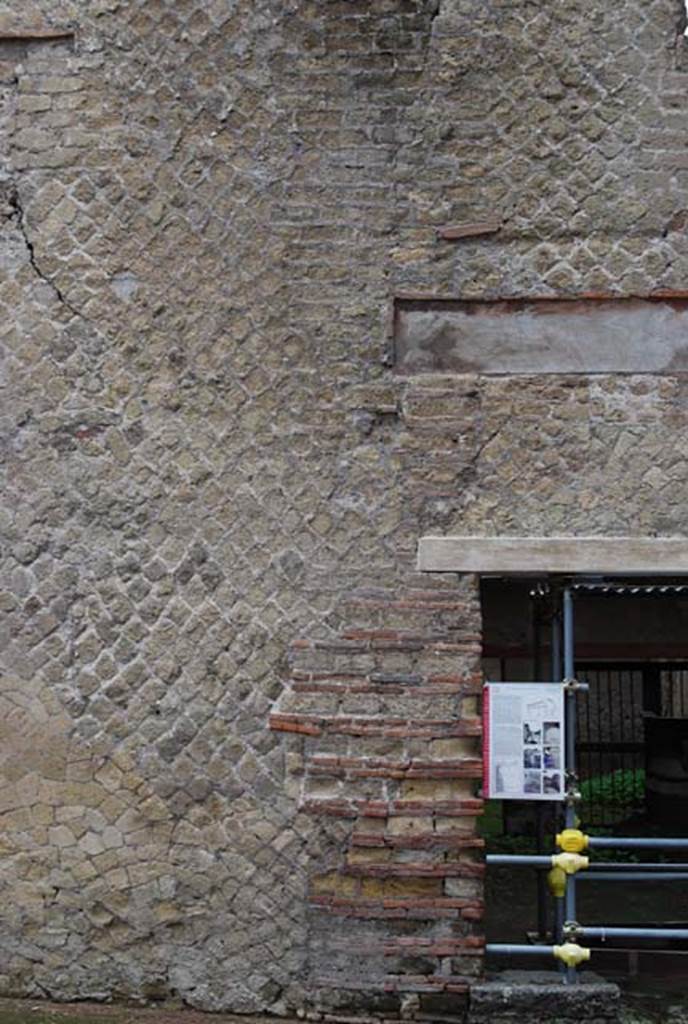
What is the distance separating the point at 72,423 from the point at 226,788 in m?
1.82

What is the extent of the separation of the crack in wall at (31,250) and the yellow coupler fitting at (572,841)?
3222 millimetres

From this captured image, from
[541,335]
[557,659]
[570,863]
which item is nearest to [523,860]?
[570,863]

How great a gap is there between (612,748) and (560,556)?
333 inches

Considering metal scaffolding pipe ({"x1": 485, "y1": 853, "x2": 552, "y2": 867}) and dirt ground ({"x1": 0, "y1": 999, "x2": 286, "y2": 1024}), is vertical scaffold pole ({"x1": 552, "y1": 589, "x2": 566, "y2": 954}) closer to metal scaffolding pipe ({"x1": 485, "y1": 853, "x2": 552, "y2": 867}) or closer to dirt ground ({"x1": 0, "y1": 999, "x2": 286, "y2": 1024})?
metal scaffolding pipe ({"x1": 485, "y1": 853, "x2": 552, "y2": 867})

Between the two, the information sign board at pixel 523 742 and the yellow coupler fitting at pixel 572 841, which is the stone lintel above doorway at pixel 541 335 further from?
the yellow coupler fitting at pixel 572 841

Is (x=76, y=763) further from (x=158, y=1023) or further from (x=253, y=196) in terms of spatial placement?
(x=253, y=196)

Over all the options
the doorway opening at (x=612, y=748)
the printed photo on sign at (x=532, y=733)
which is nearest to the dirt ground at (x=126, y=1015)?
the doorway opening at (x=612, y=748)

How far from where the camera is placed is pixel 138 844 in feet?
19.4

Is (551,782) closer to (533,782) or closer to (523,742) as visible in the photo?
(533,782)

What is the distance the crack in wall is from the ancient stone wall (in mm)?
19

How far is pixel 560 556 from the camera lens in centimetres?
590

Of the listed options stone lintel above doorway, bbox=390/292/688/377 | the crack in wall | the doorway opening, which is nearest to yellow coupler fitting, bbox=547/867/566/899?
the doorway opening

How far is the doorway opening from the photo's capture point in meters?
8.23

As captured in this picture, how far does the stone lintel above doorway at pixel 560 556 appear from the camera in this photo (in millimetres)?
5883
